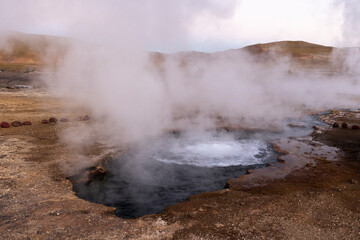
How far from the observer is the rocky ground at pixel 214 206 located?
346 centimetres

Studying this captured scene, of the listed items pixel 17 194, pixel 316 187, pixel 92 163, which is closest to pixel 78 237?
pixel 17 194

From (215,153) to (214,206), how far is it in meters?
2.82

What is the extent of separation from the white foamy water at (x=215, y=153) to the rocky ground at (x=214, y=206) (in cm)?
72

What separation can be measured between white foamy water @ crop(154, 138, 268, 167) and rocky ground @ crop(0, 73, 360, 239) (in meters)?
0.72

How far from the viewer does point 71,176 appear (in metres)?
5.39

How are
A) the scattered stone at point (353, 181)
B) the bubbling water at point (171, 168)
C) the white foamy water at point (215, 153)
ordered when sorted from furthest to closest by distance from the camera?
the white foamy water at point (215, 153), the scattered stone at point (353, 181), the bubbling water at point (171, 168)

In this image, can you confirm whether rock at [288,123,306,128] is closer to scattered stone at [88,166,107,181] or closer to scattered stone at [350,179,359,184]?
scattered stone at [350,179,359,184]

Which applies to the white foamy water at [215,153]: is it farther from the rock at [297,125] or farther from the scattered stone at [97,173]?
the rock at [297,125]

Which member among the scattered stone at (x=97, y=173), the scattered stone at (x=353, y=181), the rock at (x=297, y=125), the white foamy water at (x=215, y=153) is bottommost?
the scattered stone at (x=97, y=173)

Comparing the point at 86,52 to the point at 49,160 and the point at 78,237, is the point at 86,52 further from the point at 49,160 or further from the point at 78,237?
the point at 78,237

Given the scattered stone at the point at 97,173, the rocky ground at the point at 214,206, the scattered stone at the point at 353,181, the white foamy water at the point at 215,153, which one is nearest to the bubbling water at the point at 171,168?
the white foamy water at the point at 215,153

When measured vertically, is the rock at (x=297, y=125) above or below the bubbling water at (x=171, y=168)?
above

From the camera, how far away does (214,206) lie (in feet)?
13.6

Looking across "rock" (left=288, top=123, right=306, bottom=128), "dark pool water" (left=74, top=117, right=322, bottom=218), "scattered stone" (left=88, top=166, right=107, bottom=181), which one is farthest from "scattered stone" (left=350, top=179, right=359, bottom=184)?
"rock" (left=288, top=123, right=306, bottom=128)
